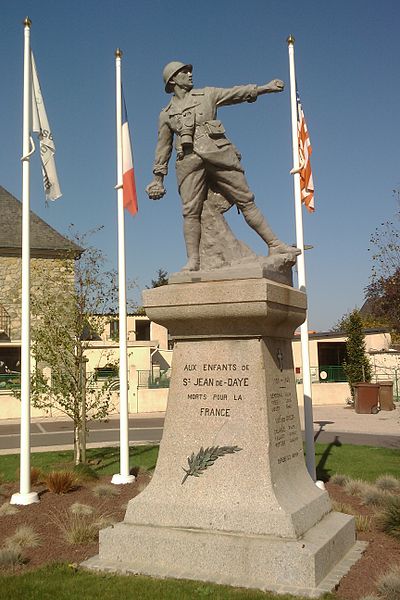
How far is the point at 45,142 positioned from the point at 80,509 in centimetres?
582

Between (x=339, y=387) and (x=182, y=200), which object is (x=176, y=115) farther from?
(x=339, y=387)

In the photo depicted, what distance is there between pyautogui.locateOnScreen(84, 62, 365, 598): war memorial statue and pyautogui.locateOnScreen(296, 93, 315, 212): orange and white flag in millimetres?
4349

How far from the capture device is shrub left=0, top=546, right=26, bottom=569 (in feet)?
20.0

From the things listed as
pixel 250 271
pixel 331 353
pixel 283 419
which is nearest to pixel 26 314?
pixel 250 271

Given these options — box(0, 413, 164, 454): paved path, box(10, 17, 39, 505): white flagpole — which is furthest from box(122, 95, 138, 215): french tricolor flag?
box(0, 413, 164, 454): paved path

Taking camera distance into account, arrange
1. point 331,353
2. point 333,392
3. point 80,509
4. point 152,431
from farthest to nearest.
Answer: point 331,353 → point 333,392 → point 152,431 → point 80,509

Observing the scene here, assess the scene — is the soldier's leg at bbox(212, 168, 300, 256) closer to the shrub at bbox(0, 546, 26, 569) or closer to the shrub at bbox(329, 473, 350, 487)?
the shrub at bbox(0, 546, 26, 569)

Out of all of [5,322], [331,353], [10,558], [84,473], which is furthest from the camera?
[331,353]

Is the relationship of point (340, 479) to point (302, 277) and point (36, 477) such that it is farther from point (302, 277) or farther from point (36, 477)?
point (36, 477)

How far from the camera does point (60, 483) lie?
9844mm

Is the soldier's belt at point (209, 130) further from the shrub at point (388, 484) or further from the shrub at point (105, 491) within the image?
the shrub at point (388, 484)

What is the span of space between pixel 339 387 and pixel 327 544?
1053 inches

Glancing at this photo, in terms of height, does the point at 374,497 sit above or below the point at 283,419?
below

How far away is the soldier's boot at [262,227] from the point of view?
686 cm
